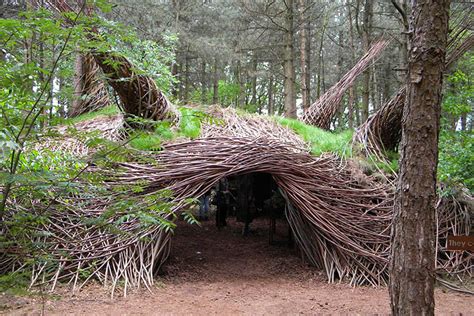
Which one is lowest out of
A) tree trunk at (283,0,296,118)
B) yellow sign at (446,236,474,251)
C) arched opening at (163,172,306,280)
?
arched opening at (163,172,306,280)

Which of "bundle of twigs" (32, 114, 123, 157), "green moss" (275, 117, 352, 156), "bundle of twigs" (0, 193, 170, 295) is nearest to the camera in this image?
"bundle of twigs" (0, 193, 170, 295)

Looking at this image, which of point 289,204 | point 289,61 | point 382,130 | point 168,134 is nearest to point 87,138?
point 168,134

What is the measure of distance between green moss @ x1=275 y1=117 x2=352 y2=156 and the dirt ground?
1.68 meters

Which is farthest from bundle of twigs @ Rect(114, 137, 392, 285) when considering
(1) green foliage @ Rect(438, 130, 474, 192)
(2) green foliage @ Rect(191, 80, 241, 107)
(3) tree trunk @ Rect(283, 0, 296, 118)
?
(2) green foliage @ Rect(191, 80, 241, 107)

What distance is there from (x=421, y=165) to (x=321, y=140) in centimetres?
341

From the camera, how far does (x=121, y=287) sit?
373cm

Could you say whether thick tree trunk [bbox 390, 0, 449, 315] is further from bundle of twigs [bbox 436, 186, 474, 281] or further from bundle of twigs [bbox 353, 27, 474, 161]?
bundle of twigs [bbox 353, 27, 474, 161]

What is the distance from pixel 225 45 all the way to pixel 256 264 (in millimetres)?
8245

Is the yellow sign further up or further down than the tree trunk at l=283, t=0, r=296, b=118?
further down

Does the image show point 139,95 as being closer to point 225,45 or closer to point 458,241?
point 458,241

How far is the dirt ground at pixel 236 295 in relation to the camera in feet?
11.0

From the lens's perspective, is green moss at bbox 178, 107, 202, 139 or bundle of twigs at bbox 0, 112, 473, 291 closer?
bundle of twigs at bbox 0, 112, 473, 291

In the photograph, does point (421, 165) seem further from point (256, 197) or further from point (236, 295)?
point (256, 197)

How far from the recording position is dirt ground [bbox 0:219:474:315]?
132 inches
